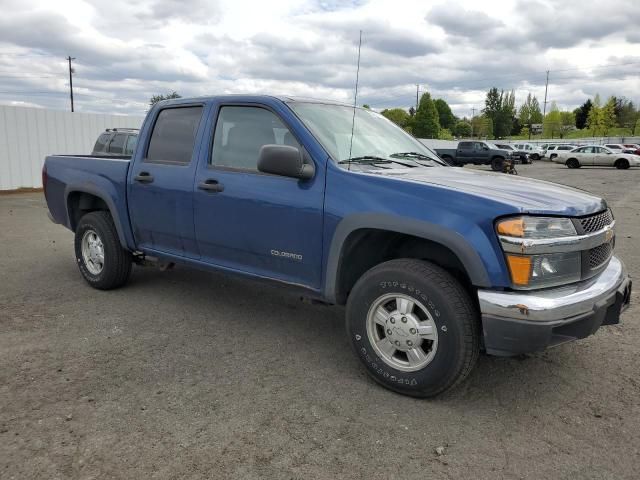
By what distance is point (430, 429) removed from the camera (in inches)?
116

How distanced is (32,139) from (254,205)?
15.9 meters

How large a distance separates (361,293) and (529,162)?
40636 mm

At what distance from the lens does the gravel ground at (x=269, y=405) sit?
8.60 ft

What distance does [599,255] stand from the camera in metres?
3.29

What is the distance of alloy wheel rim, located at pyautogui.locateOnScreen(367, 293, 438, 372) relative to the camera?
3162 mm

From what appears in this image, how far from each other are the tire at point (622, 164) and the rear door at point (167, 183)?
34.6 m

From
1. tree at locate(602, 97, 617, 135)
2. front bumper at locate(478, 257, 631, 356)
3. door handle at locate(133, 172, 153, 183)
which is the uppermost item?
tree at locate(602, 97, 617, 135)

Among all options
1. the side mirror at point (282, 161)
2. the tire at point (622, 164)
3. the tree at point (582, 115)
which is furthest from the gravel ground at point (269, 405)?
the tree at point (582, 115)

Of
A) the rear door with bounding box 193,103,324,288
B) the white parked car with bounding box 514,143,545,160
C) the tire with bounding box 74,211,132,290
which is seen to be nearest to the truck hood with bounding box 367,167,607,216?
the rear door with bounding box 193,103,324,288

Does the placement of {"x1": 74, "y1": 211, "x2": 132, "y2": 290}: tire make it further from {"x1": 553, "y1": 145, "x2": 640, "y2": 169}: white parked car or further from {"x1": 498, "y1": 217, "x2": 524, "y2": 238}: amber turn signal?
{"x1": 553, "y1": 145, "x2": 640, "y2": 169}: white parked car

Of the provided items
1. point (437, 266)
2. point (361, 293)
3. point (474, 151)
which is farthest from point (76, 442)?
point (474, 151)

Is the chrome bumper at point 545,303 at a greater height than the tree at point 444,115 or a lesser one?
lesser

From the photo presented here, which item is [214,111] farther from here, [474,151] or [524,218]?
[474,151]

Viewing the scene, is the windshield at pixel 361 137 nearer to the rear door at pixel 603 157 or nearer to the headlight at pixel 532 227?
the headlight at pixel 532 227
